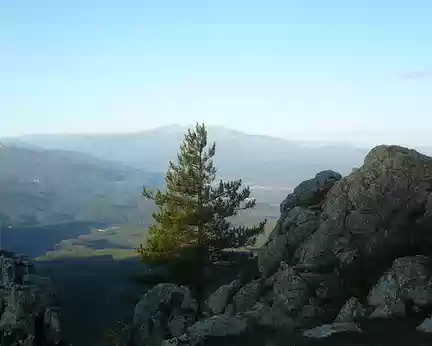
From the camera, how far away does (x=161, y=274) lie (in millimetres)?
46844

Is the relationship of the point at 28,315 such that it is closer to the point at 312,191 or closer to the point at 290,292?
the point at 312,191

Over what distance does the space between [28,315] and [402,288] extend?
101ft

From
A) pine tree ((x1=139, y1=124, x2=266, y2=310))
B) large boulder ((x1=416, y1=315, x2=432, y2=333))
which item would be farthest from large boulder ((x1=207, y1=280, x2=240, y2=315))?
large boulder ((x1=416, y1=315, x2=432, y2=333))

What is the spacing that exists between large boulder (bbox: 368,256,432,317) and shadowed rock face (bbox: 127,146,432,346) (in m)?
0.04

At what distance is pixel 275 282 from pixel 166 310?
338 inches

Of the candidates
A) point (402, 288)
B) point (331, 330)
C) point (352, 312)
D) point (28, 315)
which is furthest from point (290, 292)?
point (28, 315)

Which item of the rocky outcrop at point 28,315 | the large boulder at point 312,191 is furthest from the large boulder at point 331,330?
the rocky outcrop at point 28,315

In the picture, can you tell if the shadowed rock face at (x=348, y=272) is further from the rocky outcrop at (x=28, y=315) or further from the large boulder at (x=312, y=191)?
the rocky outcrop at (x=28, y=315)

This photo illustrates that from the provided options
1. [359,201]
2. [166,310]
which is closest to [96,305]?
[166,310]

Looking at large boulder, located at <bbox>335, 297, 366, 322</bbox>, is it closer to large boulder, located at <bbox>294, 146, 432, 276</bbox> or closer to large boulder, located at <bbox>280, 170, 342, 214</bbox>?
large boulder, located at <bbox>294, 146, 432, 276</bbox>

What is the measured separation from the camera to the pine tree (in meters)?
44.2

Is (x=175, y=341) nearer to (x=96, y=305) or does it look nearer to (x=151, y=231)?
(x=151, y=231)

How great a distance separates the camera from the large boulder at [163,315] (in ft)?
108

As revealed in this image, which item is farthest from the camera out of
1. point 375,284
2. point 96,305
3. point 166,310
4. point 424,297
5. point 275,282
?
point 96,305
